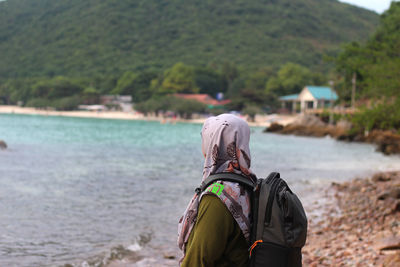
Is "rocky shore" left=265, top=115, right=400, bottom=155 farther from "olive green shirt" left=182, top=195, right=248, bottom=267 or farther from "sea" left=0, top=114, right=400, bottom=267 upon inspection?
"olive green shirt" left=182, top=195, right=248, bottom=267

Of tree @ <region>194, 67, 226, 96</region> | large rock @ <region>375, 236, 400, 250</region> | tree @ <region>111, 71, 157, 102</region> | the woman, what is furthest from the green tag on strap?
tree @ <region>194, 67, 226, 96</region>

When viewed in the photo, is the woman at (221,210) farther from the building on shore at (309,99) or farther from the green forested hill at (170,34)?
the green forested hill at (170,34)

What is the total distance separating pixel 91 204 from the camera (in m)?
10.4

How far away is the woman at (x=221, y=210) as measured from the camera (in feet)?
6.27

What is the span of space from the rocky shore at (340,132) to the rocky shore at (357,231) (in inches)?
648

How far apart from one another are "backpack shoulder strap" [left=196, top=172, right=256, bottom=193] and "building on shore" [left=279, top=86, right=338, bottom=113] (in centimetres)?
6896

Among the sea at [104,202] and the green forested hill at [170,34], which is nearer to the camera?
the sea at [104,202]

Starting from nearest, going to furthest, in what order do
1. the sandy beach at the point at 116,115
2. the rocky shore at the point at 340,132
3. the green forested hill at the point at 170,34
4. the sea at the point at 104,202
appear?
the sea at the point at 104,202 < the rocky shore at the point at 340,132 < the sandy beach at the point at 116,115 < the green forested hill at the point at 170,34

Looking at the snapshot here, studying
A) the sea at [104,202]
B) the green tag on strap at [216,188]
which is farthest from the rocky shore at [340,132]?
the green tag on strap at [216,188]

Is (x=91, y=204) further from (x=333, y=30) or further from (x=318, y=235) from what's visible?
(x=333, y=30)

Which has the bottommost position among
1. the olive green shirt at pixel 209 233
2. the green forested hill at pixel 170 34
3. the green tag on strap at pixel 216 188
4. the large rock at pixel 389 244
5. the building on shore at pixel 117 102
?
the large rock at pixel 389 244

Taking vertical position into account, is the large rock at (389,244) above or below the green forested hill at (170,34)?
below

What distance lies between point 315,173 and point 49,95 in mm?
95679

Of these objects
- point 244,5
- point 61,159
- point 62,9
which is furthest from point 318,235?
point 244,5
